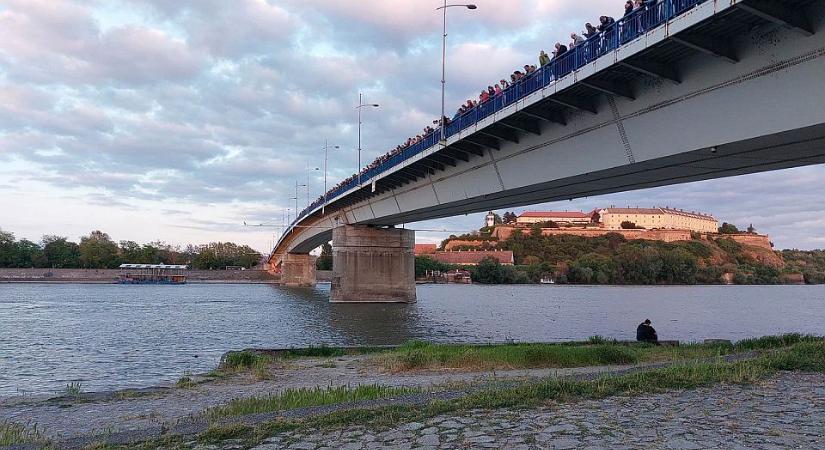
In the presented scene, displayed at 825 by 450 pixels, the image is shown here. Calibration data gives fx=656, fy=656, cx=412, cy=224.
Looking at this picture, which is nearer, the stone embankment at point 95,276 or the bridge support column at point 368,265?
the bridge support column at point 368,265

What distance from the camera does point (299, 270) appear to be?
124312 mm

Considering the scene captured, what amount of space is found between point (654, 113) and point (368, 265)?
1704 inches

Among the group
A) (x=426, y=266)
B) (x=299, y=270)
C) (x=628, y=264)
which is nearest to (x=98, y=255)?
(x=299, y=270)

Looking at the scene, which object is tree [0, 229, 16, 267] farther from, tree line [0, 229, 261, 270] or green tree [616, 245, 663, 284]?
green tree [616, 245, 663, 284]

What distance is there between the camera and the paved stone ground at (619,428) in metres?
7.62

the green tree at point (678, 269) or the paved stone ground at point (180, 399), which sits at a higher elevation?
the green tree at point (678, 269)

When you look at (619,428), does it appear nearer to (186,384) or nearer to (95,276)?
(186,384)

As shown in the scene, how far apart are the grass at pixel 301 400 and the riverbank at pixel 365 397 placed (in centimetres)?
3

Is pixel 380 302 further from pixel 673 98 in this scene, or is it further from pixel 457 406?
pixel 457 406

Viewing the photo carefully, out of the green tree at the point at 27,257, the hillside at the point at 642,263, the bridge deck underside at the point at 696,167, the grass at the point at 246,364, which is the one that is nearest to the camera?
the bridge deck underside at the point at 696,167

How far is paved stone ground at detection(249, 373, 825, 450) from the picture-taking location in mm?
7621

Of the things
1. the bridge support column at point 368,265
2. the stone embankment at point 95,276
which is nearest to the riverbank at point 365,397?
the bridge support column at point 368,265

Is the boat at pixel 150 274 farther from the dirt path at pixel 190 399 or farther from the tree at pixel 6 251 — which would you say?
the dirt path at pixel 190 399

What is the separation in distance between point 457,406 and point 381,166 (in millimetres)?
35198
